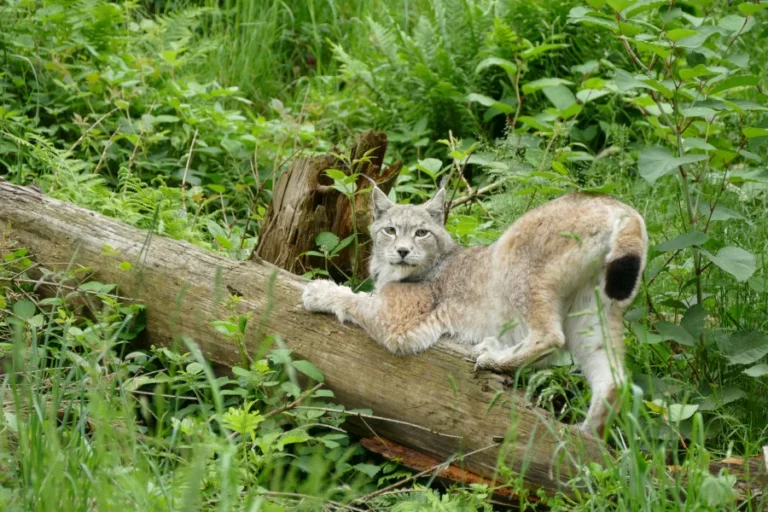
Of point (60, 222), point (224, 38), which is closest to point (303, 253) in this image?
point (60, 222)

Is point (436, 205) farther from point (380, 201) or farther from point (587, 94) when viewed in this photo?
point (587, 94)

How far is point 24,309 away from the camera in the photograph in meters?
4.78

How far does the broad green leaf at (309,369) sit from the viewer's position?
4.48m

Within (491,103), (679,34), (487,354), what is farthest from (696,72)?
(491,103)

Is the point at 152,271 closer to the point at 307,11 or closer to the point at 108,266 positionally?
the point at 108,266

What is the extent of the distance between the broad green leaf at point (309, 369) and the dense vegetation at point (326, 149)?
0.04ft

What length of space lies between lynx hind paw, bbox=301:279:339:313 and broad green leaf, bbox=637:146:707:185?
64.0 inches

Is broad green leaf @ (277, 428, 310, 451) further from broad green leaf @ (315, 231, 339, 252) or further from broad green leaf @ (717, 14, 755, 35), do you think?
broad green leaf @ (717, 14, 755, 35)

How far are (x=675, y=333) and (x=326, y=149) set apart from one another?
3828mm

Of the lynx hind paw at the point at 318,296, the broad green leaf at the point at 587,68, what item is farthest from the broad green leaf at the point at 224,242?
the broad green leaf at the point at 587,68

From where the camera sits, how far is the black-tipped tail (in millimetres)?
4289

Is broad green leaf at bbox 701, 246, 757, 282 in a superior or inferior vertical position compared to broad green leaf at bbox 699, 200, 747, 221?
inferior

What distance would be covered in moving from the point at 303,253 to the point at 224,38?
3982 mm

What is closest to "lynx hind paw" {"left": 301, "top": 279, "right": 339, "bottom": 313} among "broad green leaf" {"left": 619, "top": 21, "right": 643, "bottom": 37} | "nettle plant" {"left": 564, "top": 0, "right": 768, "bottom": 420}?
"nettle plant" {"left": 564, "top": 0, "right": 768, "bottom": 420}
